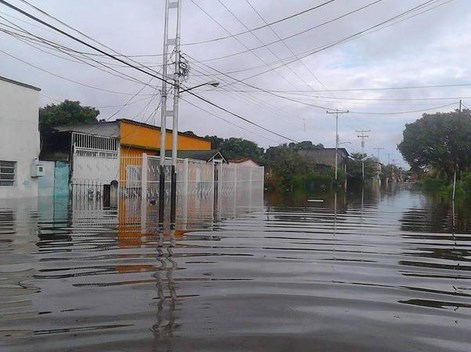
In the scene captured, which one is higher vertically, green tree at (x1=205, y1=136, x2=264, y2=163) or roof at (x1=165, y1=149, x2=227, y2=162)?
green tree at (x1=205, y1=136, x2=264, y2=163)

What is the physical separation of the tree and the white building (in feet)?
66.5

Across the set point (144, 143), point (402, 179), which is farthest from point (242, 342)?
point (402, 179)

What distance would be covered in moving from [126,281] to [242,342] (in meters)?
2.96

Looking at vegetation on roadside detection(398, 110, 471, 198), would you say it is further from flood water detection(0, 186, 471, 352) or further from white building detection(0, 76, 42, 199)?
flood water detection(0, 186, 471, 352)

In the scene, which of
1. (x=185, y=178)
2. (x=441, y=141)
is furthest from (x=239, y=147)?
(x=185, y=178)

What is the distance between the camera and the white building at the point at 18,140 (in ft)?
87.6

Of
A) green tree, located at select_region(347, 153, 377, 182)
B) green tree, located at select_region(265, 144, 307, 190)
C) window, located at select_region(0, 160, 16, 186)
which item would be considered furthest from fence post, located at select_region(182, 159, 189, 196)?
green tree, located at select_region(347, 153, 377, 182)

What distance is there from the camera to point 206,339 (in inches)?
180

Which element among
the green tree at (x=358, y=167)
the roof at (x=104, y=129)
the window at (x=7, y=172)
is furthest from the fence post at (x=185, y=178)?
the green tree at (x=358, y=167)

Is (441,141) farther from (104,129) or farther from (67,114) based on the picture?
(67,114)

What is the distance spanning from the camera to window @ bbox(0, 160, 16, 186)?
26.8m

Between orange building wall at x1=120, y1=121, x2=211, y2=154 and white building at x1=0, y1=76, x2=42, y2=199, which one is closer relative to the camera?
white building at x1=0, y1=76, x2=42, y2=199

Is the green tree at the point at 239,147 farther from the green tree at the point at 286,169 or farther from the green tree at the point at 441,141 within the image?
the green tree at the point at 441,141

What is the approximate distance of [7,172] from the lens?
27.1 meters
